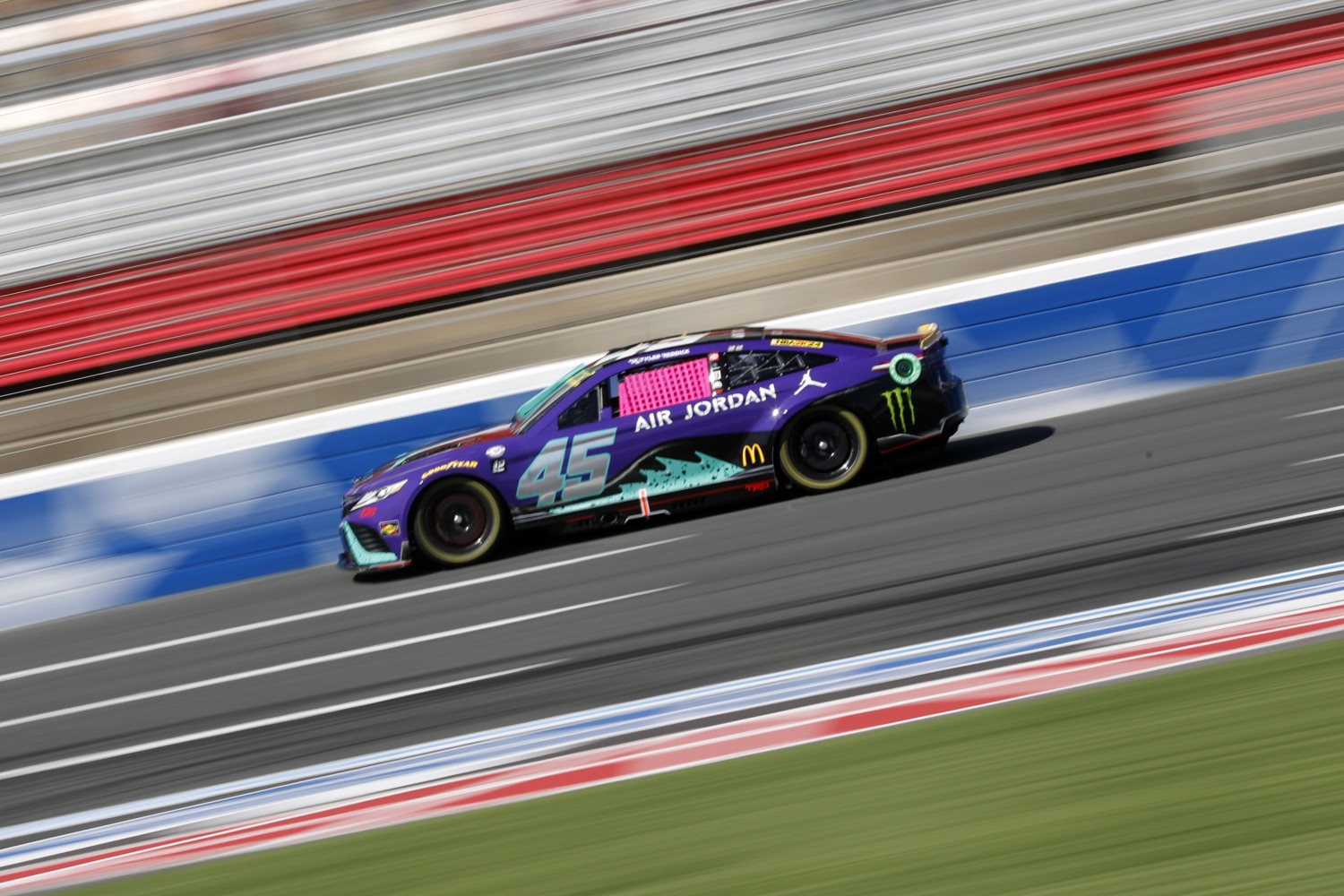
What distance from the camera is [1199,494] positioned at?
23.4 feet

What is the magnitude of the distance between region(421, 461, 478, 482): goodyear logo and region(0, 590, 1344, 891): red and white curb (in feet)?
13.4

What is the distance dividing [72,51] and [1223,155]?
1101cm

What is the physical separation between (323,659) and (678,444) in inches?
103

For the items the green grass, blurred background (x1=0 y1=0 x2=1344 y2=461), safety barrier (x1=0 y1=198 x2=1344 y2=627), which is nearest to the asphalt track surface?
safety barrier (x1=0 y1=198 x2=1344 y2=627)

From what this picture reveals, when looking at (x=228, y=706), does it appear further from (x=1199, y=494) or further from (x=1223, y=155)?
(x=1223, y=155)

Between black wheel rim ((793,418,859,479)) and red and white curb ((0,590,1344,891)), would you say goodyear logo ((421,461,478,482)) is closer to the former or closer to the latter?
black wheel rim ((793,418,859,479))

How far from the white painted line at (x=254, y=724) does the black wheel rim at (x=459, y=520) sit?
2.68m

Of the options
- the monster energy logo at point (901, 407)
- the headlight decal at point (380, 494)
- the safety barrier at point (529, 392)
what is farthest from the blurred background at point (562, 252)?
the headlight decal at point (380, 494)

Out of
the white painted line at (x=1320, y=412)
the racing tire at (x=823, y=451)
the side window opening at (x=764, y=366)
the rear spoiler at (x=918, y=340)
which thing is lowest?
the white painted line at (x=1320, y=412)

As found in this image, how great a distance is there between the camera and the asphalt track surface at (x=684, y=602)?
19.3 feet

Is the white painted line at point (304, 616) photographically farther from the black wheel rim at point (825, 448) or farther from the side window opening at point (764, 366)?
the side window opening at point (764, 366)

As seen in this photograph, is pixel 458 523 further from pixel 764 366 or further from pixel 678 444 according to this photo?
pixel 764 366

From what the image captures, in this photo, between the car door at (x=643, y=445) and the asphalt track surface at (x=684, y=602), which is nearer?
the asphalt track surface at (x=684, y=602)

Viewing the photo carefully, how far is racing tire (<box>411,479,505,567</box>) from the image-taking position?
8969 mm
